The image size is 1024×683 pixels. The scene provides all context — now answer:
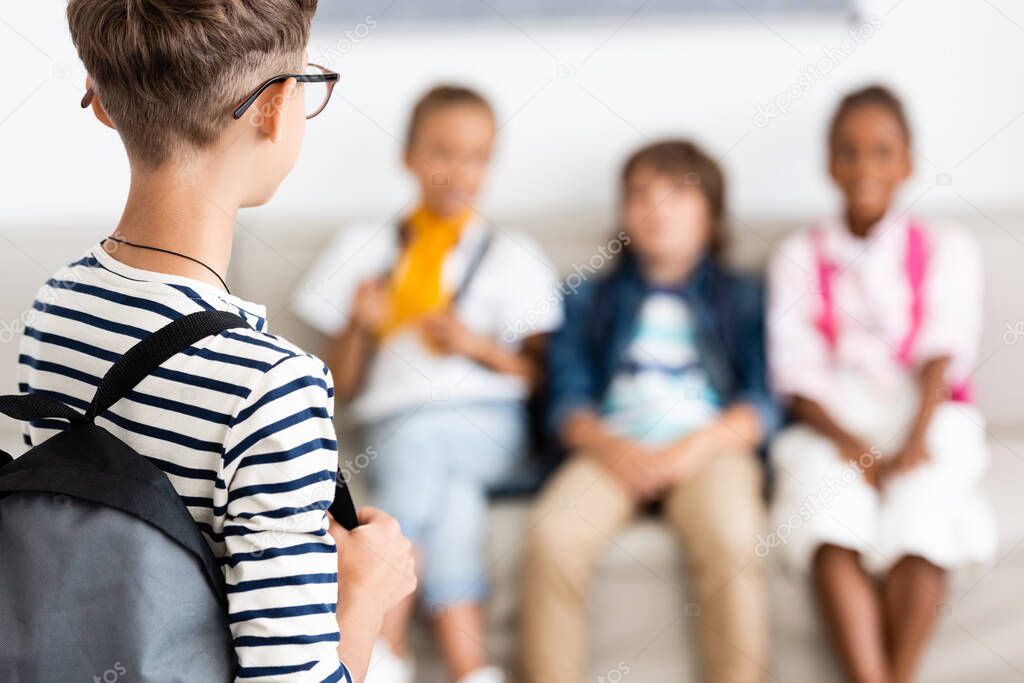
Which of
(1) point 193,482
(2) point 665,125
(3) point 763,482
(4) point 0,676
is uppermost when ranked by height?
(2) point 665,125

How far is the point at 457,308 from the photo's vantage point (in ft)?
6.79

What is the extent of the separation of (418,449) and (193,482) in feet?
4.22

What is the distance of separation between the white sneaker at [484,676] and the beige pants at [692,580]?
55 millimetres

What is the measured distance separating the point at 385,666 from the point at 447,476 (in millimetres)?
380

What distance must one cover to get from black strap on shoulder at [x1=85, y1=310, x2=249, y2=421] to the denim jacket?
144cm

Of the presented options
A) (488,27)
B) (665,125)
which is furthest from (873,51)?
(488,27)

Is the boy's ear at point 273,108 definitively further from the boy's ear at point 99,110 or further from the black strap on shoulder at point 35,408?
the black strap on shoulder at point 35,408

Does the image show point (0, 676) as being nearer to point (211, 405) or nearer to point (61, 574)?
point (61, 574)

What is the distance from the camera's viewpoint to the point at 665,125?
2383 mm

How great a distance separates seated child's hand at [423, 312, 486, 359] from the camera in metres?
2.01

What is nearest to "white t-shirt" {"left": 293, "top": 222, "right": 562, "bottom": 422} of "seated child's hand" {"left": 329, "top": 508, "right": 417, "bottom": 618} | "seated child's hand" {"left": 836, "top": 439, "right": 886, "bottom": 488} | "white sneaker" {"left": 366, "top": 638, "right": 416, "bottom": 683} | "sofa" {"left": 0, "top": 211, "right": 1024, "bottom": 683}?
"sofa" {"left": 0, "top": 211, "right": 1024, "bottom": 683}

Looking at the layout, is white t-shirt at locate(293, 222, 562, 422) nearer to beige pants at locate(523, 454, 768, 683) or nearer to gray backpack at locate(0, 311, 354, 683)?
beige pants at locate(523, 454, 768, 683)

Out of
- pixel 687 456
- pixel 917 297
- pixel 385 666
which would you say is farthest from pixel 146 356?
pixel 917 297

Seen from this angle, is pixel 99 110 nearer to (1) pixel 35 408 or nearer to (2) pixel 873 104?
(1) pixel 35 408
